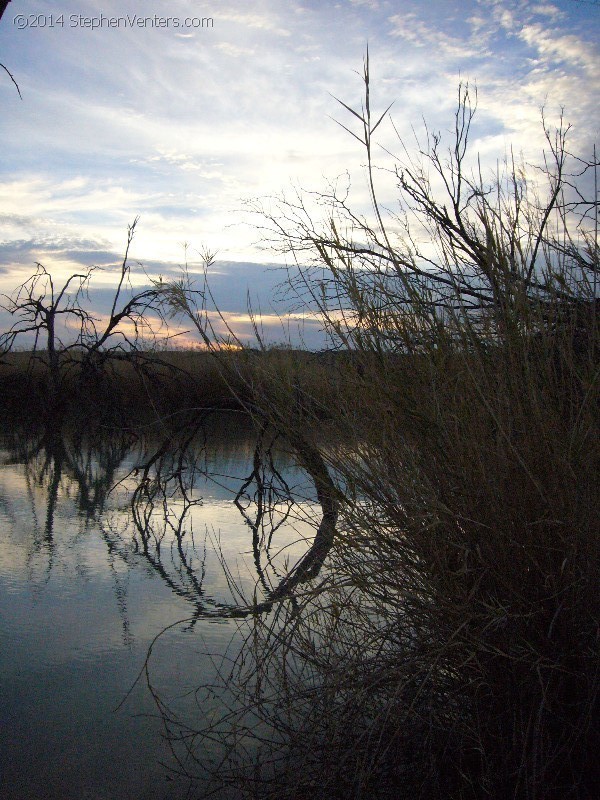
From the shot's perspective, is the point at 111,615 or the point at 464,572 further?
the point at 111,615

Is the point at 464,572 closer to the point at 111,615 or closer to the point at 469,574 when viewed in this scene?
the point at 469,574

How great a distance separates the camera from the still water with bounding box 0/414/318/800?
2.59 meters

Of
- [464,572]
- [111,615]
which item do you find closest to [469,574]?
[464,572]

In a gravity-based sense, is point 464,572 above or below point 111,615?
above

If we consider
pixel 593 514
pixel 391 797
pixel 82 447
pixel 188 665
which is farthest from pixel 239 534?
pixel 82 447

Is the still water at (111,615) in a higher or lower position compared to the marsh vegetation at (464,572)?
lower

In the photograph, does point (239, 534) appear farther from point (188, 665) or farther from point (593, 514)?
point (593, 514)

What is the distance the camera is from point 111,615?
161 inches

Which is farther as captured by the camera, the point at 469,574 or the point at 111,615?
the point at 111,615

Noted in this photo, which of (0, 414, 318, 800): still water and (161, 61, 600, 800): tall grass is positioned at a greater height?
(161, 61, 600, 800): tall grass

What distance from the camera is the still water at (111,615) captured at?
2.59 m

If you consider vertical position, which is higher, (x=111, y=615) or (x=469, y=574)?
(x=469, y=574)

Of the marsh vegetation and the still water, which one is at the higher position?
the marsh vegetation

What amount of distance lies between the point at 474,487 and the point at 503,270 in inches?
27.3
